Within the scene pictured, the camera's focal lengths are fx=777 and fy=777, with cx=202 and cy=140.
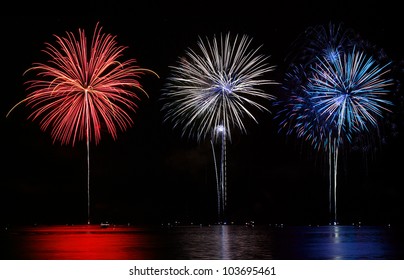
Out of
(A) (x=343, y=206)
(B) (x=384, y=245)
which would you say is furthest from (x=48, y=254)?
(A) (x=343, y=206)

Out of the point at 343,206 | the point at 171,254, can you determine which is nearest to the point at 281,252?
the point at 171,254
